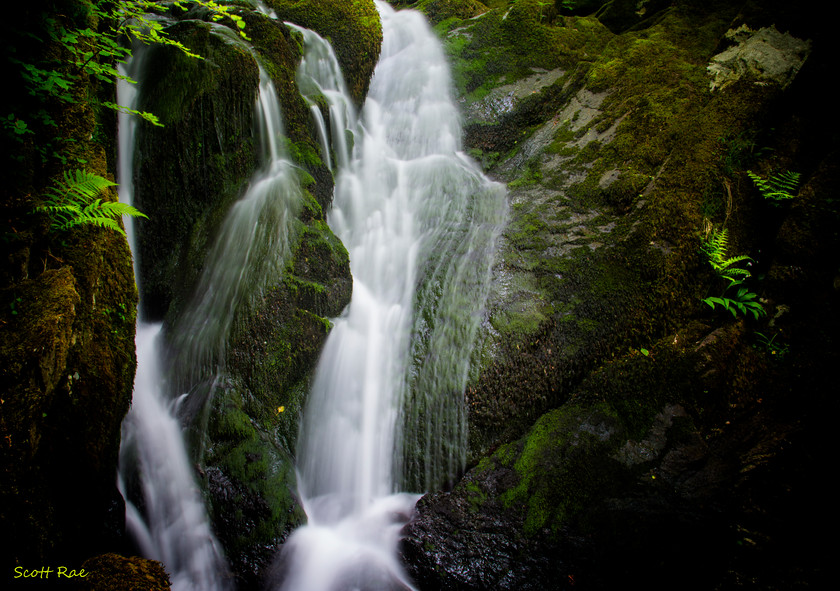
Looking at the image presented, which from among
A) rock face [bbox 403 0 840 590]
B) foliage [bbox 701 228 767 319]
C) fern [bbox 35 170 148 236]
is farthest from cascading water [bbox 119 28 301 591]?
foliage [bbox 701 228 767 319]

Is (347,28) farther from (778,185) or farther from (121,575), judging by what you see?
(121,575)

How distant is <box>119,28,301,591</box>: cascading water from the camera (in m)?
3.36

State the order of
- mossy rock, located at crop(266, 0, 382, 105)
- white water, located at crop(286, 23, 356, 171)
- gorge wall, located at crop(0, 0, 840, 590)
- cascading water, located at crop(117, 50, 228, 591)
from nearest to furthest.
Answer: gorge wall, located at crop(0, 0, 840, 590) → cascading water, located at crop(117, 50, 228, 591) → white water, located at crop(286, 23, 356, 171) → mossy rock, located at crop(266, 0, 382, 105)

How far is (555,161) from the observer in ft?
19.5

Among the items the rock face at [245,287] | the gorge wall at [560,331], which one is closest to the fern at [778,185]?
the gorge wall at [560,331]

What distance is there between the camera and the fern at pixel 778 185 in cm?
356

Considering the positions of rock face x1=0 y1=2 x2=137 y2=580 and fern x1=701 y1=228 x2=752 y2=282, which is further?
fern x1=701 y1=228 x2=752 y2=282

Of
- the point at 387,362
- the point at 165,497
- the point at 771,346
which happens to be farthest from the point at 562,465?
the point at 165,497

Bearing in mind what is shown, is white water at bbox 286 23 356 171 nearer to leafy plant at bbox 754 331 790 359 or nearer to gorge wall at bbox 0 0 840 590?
gorge wall at bbox 0 0 840 590

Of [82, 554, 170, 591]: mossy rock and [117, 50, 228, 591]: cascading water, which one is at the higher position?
[82, 554, 170, 591]: mossy rock

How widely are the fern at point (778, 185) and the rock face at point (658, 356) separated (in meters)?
0.13

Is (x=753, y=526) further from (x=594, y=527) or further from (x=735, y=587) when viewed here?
(x=594, y=527)
